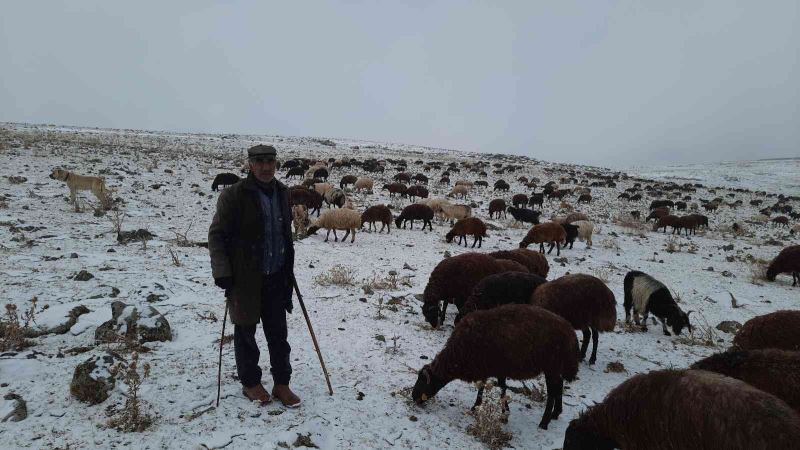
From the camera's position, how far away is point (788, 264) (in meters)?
11.2

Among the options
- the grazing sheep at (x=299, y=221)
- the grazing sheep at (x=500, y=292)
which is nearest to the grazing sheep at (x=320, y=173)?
the grazing sheep at (x=299, y=221)

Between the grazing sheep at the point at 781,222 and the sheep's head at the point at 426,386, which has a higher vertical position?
the grazing sheep at the point at 781,222

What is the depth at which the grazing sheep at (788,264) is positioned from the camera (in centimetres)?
1116

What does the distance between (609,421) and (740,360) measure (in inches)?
55.4

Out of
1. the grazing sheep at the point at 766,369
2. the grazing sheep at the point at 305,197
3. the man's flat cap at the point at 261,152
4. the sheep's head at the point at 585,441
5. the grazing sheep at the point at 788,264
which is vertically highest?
the man's flat cap at the point at 261,152

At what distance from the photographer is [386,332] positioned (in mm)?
5949

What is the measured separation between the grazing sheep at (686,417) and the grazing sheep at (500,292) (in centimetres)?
243

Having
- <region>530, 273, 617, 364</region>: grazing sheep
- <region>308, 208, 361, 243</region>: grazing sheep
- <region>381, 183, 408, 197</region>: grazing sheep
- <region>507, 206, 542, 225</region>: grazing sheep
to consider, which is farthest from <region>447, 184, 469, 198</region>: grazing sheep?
<region>530, 273, 617, 364</region>: grazing sheep

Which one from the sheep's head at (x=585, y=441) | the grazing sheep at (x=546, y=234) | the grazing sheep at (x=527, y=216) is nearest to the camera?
the sheep's head at (x=585, y=441)

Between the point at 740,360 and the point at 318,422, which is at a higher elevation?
the point at 740,360

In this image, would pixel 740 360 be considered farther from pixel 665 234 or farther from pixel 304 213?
pixel 665 234

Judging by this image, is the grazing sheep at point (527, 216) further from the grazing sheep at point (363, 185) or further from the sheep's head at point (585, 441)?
the sheep's head at point (585, 441)

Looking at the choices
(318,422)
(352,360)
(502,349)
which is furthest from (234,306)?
(502,349)

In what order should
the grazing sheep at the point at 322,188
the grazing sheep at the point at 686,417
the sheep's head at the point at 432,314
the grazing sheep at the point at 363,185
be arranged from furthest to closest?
the grazing sheep at the point at 363,185 → the grazing sheep at the point at 322,188 → the sheep's head at the point at 432,314 → the grazing sheep at the point at 686,417
